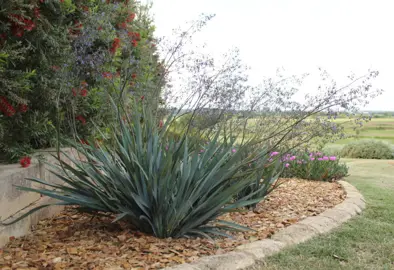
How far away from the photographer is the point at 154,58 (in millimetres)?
8008

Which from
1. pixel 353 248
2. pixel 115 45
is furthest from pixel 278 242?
pixel 115 45

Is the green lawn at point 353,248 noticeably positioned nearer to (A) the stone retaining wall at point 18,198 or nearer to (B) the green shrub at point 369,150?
(A) the stone retaining wall at point 18,198

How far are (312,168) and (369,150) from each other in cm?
918

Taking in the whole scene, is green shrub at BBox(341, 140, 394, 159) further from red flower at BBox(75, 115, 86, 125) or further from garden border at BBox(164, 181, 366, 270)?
red flower at BBox(75, 115, 86, 125)

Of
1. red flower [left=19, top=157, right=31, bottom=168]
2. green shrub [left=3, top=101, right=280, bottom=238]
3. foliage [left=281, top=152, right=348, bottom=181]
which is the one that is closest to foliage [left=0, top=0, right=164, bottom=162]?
red flower [left=19, top=157, right=31, bottom=168]

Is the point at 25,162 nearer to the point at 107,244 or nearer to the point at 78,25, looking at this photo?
the point at 107,244

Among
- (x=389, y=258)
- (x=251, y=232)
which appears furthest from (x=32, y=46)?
(x=389, y=258)

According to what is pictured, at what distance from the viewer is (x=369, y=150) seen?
50.3 feet

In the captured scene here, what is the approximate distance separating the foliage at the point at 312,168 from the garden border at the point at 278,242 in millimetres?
1810

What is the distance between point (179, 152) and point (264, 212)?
65.6 inches

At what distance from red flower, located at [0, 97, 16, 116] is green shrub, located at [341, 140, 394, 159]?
1392 cm

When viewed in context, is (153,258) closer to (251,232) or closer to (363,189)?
(251,232)

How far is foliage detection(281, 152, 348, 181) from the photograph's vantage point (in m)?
7.19

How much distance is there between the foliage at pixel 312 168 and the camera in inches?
283
